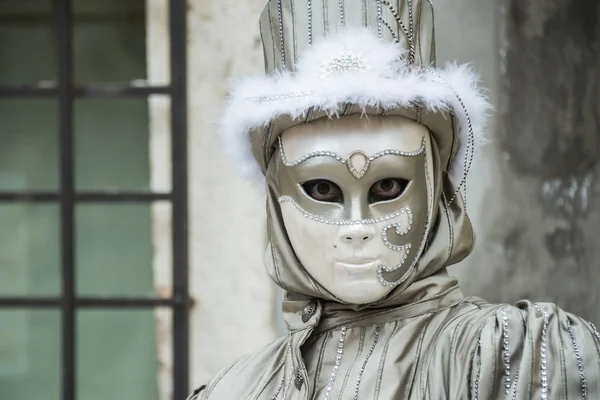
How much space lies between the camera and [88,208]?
274cm

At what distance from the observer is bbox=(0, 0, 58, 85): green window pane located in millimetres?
2773

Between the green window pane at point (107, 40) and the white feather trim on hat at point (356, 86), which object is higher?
the green window pane at point (107, 40)

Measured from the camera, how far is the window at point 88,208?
104 inches

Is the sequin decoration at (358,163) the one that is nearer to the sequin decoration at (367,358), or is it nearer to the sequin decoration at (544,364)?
the sequin decoration at (367,358)

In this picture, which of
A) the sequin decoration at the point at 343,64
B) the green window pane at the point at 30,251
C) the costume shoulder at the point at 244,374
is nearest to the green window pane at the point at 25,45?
the green window pane at the point at 30,251

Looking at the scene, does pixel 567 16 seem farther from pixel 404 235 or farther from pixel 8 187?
pixel 8 187

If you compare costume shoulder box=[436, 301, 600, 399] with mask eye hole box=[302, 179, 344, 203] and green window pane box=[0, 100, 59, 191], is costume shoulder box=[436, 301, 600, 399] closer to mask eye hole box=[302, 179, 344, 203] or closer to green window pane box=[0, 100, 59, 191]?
mask eye hole box=[302, 179, 344, 203]

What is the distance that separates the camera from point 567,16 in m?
2.51

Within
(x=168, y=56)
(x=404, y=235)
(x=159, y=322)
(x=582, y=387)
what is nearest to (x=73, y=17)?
(x=168, y=56)

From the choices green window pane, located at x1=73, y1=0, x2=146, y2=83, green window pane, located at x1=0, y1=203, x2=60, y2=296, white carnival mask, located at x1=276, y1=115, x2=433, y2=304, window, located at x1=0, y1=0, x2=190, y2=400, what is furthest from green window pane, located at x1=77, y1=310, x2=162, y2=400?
white carnival mask, located at x1=276, y1=115, x2=433, y2=304

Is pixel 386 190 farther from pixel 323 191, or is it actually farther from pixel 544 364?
pixel 544 364

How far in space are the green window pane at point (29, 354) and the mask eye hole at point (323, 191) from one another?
4.96ft

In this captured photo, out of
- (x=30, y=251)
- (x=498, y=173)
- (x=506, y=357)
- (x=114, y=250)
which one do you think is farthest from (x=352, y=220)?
(x=30, y=251)

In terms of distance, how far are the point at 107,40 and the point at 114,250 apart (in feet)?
2.14
